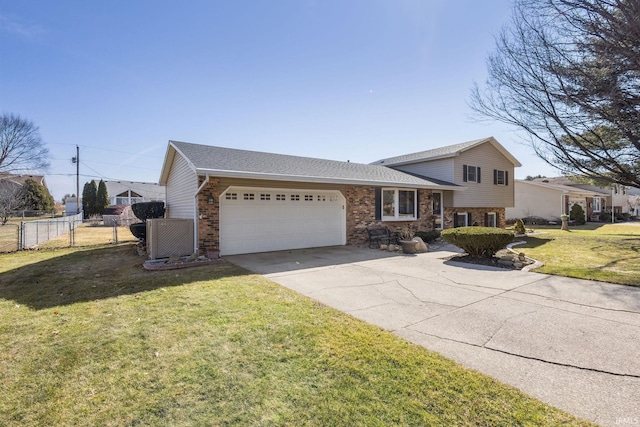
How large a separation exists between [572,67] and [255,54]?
10362 mm

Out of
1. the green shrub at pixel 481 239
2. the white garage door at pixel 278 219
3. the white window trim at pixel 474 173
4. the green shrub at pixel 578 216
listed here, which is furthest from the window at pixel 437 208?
the green shrub at pixel 578 216

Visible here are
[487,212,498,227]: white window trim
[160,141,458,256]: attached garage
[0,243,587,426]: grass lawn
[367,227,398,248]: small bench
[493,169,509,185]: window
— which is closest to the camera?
[0,243,587,426]: grass lawn

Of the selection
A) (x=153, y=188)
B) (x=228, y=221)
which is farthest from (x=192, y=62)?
(x=153, y=188)

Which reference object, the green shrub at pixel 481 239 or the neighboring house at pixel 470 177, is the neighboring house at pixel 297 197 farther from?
the green shrub at pixel 481 239

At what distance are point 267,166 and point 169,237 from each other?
4.06 m

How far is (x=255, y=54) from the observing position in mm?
10664

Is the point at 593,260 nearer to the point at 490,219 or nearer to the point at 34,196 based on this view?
the point at 490,219

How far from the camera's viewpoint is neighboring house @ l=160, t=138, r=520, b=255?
373 inches

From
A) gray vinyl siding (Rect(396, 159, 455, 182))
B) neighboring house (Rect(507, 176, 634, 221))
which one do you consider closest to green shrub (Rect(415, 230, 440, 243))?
gray vinyl siding (Rect(396, 159, 455, 182))

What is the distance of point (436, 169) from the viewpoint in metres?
17.0

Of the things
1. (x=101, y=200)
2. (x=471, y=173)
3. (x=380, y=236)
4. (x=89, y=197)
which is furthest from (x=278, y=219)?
(x=89, y=197)

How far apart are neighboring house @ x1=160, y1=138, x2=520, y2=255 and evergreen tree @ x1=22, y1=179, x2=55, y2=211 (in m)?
33.9

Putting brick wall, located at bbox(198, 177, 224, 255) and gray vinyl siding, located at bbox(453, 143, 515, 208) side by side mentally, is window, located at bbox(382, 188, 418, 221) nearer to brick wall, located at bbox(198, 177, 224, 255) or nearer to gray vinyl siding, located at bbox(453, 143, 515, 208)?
gray vinyl siding, located at bbox(453, 143, 515, 208)

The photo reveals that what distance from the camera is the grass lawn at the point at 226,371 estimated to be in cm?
231
